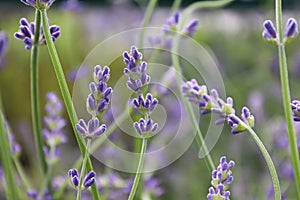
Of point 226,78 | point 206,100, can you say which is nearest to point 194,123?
point 206,100

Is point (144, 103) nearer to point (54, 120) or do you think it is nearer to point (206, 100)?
point (206, 100)

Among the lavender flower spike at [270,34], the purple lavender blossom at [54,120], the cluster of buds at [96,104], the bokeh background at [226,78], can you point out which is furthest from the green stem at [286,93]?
the bokeh background at [226,78]

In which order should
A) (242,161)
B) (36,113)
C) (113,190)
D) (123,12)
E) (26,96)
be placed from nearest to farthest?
(36,113) → (113,190) → (242,161) → (123,12) → (26,96)

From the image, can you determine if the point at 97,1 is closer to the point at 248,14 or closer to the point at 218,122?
the point at 248,14

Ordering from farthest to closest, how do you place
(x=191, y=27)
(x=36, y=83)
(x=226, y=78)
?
(x=226, y=78) < (x=191, y=27) < (x=36, y=83)

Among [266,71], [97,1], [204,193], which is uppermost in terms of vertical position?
[97,1]

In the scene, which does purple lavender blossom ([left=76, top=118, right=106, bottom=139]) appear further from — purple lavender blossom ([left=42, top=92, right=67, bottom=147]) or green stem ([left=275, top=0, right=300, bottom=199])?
purple lavender blossom ([left=42, top=92, right=67, bottom=147])

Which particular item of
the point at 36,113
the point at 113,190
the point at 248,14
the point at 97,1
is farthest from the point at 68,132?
the point at 36,113
